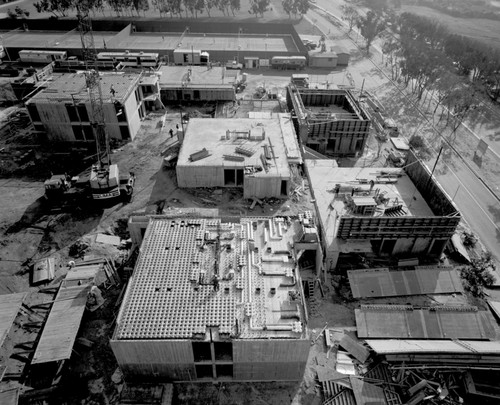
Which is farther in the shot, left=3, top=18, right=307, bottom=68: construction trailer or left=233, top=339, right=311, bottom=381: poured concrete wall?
left=3, top=18, right=307, bottom=68: construction trailer

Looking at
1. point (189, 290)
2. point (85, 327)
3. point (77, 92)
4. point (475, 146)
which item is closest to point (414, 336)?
point (189, 290)

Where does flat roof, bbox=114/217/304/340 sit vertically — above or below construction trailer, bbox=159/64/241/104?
above

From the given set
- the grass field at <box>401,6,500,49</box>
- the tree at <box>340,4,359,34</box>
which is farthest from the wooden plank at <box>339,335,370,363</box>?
the grass field at <box>401,6,500,49</box>

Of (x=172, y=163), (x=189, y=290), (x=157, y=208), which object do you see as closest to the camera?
(x=189, y=290)

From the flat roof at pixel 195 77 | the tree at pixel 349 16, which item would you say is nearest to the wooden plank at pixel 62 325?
the flat roof at pixel 195 77

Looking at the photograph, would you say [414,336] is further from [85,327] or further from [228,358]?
[85,327]

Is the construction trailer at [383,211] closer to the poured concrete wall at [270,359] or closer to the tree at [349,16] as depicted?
the poured concrete wall at [270,359]

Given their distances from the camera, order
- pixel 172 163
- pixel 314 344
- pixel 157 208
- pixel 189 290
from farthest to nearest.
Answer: pixel 172 163 < pixel 157 208 < pixel 314 344 < pixel 189 290

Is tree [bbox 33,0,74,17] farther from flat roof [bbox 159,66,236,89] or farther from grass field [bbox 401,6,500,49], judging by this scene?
grass field [bbox 401,6,500,49]
